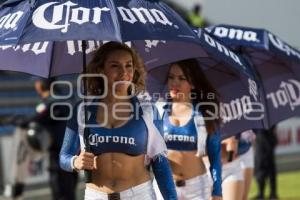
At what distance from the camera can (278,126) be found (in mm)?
21359

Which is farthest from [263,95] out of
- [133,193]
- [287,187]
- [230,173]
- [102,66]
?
[287,187]

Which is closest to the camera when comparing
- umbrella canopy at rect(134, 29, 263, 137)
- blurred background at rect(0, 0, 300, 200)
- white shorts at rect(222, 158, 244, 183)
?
umbrella canopy at rect(134, 29, 263, 137)

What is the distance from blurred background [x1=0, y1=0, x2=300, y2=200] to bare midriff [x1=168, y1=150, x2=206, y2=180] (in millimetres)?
7107

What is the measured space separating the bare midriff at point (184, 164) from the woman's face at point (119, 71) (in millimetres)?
1847

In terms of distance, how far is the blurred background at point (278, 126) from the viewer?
15.4 meters

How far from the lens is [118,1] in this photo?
18.2ft

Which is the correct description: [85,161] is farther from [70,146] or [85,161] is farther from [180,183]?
[180,183]

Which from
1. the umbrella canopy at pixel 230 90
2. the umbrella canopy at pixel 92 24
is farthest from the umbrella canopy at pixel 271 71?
the umbrella canopy at pixel 92 24

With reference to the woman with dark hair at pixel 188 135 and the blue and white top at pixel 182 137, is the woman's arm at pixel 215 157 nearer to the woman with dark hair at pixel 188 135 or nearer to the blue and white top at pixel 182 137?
the woman with dark hair at pixel 188 135

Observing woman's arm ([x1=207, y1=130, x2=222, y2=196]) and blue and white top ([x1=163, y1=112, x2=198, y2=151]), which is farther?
blue and white top ([x1=163, y1=112, x2=198, y2=151])

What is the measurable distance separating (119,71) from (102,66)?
0.14m

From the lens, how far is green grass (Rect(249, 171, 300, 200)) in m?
15.6

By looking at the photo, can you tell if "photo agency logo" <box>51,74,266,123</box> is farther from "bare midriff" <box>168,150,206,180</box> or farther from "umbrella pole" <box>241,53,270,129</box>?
"bare midriff" <box>168,150,206,180</box>

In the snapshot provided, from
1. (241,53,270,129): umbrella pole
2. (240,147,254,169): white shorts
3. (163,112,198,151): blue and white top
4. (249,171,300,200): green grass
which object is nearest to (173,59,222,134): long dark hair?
Result: (163,112,198,151): blue and white top
